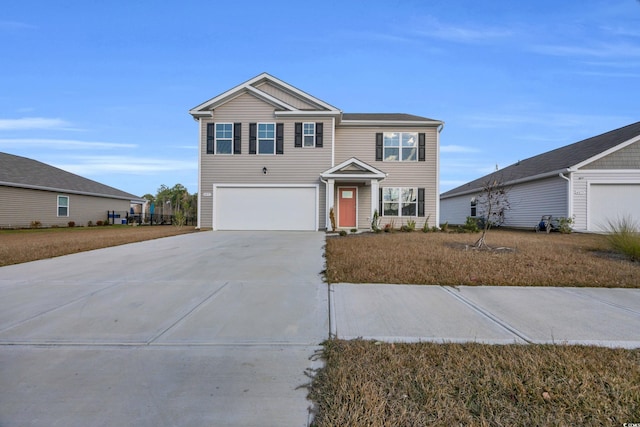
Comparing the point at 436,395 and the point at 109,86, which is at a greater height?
the point at 109,86

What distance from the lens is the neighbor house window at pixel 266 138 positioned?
51.8ft

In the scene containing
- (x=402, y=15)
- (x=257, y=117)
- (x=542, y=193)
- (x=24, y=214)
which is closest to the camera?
(x=402, y=15)

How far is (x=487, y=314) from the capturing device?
376cm

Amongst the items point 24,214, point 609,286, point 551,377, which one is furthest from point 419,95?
point 24,214

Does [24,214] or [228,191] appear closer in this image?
[228,191]

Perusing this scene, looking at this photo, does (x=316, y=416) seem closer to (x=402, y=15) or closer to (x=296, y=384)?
(x=296, y=384)

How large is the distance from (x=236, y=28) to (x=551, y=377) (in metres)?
16.6

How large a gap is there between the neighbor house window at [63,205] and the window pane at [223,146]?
1492cm

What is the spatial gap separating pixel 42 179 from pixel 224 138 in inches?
607

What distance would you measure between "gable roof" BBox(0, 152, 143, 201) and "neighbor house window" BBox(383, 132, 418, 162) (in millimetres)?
22530

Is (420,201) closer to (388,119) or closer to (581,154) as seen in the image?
(388,119)

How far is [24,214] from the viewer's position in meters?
19.3

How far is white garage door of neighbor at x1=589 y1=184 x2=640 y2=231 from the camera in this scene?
14.7 m

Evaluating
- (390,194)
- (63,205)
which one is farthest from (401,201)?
(63,205)
